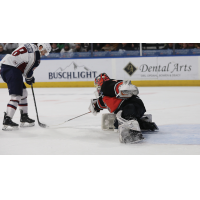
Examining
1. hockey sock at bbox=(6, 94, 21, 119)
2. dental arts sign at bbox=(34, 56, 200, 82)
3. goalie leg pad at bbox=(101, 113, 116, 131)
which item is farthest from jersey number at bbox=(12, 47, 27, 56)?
dental arts sign at bbox=(34, 56, 200, 82)

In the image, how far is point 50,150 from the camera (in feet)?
7.80

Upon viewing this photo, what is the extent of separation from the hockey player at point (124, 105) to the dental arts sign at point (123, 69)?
611cm

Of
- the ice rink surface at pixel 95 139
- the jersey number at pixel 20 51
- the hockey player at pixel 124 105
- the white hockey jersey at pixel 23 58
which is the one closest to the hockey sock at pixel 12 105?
the ice rink surface at pixel 95 139

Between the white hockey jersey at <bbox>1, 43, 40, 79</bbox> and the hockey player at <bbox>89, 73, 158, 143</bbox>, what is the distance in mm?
863

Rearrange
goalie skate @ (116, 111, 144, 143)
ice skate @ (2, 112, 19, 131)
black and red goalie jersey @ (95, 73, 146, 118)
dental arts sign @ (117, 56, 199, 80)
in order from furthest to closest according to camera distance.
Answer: dental arts sign @ (117, 56, 199, 80) < ice skate @ (2, 112, 19, 131) < black and red goalie jersey @ (95, 73, 146, 118) < goalie skate @ (116, 111, 144, 143)

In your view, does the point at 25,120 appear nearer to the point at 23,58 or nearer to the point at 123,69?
the point at 23,58

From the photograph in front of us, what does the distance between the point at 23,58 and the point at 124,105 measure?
1.29 m

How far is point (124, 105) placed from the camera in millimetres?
2801

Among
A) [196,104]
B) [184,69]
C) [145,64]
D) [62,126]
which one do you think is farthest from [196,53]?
[62,126]

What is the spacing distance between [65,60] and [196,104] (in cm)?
548

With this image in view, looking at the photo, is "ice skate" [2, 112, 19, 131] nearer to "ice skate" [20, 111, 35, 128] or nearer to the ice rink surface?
the ice rink surface

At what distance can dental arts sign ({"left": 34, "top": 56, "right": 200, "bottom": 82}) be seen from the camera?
8.80m

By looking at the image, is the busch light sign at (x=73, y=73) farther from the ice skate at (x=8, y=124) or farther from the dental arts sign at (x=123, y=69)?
the ice skate at (x=8, y=124)

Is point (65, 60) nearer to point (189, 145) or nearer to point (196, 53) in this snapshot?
point (196, 53)
